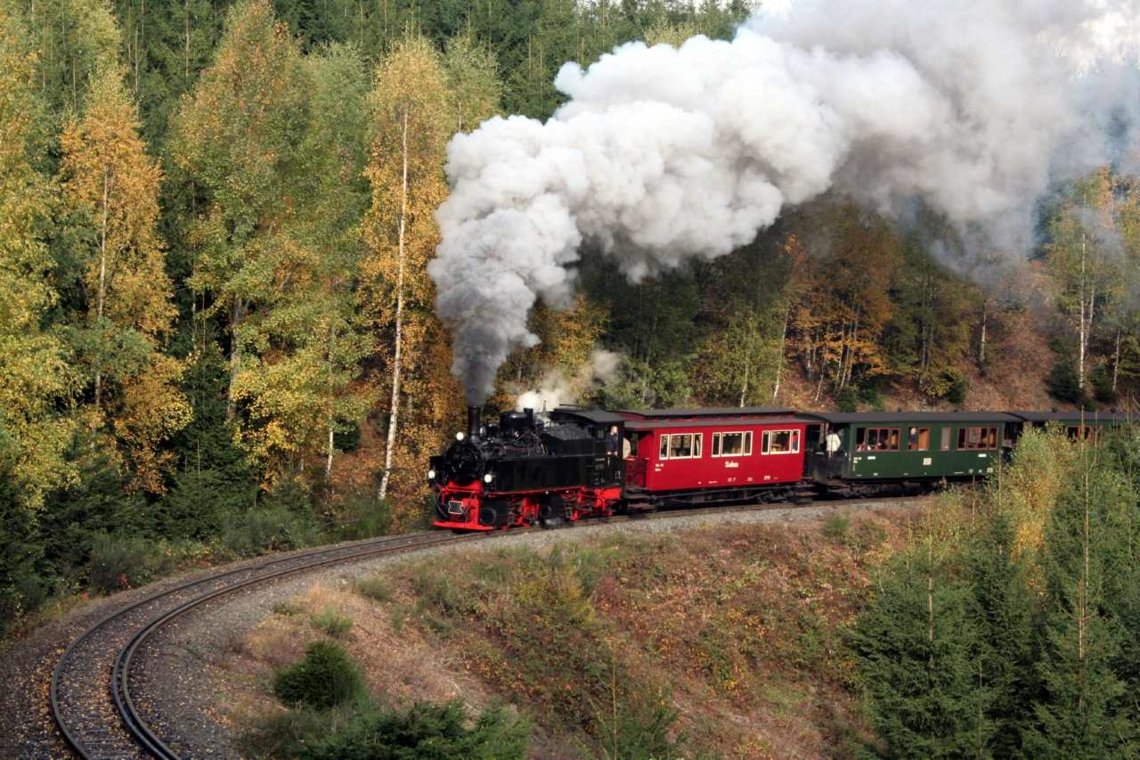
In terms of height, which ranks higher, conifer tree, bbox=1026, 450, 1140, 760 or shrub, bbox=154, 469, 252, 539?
shrub, bbox=154, 469, 252, 539

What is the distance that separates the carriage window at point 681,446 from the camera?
27.6 metres

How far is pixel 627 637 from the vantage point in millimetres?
21656

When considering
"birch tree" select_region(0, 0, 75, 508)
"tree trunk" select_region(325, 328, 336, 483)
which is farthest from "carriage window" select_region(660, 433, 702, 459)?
"birch tree" select_region(0, 0, 75, 508)

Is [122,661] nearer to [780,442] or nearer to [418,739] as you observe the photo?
[418,739]

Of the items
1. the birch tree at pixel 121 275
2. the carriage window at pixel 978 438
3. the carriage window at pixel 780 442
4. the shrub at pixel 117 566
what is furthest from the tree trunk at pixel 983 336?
the shrub at pixel 117 566

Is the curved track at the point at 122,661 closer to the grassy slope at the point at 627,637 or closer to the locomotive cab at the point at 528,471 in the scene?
the grassy slope at the point at 627,637

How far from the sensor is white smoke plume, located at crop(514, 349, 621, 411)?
33.0 m

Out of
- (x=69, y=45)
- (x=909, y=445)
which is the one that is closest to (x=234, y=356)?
(x=69, y=45)

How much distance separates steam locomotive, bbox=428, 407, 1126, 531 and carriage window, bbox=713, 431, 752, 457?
1.2 inches

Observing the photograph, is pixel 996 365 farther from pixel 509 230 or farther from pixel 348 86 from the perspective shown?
pixel 509 230

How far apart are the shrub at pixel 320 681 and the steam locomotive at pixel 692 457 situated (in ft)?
29.9

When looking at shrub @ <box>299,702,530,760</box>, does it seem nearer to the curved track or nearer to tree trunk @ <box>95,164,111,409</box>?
the curved track

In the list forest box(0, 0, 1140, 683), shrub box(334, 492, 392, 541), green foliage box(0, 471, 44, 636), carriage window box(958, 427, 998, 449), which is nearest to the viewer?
green foliage box(0, 471, 44, 636)

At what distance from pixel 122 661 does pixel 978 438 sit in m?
26.1
